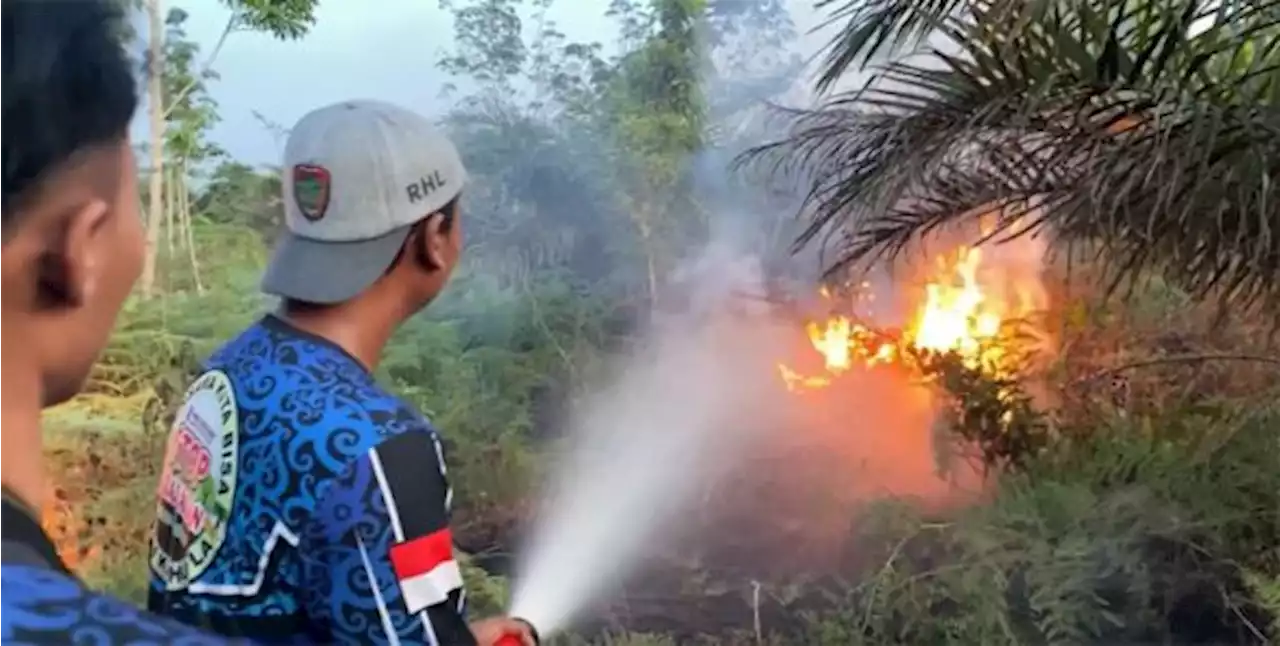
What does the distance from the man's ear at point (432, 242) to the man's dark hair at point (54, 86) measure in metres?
0.59

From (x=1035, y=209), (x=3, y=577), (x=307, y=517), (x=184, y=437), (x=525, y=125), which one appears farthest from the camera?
(x=525, y=125)

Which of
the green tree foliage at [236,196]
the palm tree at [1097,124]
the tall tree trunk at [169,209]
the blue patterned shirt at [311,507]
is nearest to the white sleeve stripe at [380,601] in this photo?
the blue patterned shirt at [311,507]

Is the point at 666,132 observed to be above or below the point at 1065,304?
above

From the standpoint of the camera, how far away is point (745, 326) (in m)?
2.63

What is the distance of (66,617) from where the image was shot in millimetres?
451

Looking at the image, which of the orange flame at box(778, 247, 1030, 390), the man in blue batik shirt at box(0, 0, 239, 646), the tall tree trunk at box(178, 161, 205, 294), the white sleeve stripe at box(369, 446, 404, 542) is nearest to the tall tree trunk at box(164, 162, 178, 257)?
the tall tree trunk at box(178, 161, 205, 294)

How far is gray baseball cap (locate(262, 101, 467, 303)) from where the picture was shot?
1078mm

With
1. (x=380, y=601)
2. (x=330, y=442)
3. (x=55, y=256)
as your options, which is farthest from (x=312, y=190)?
(x=55, y=256)

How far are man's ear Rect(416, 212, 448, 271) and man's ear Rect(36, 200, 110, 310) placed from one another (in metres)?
0.60

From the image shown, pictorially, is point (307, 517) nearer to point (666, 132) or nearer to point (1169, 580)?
point (666, 132)

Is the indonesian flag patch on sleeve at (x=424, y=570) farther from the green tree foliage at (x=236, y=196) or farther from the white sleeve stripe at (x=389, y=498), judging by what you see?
the green tree foliage at (x=236, y=196)

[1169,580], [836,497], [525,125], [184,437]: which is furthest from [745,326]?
[184,437]

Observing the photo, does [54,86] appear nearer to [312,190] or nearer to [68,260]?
[68,260]

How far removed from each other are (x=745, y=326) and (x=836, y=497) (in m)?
0.37
